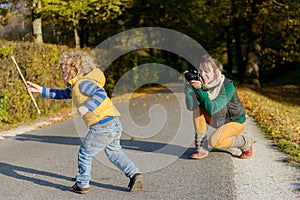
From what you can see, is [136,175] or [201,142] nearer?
[136,175]

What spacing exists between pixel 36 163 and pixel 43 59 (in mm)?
6741

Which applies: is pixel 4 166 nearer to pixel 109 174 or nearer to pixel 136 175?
pixel 109 174

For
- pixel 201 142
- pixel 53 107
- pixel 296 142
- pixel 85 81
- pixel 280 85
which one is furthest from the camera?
pixel 280 85

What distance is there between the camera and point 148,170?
20.6 ft

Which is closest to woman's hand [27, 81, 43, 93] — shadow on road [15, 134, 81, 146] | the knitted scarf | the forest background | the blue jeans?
the blue jeans

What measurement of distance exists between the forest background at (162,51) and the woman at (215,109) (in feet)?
3.12

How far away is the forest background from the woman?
37.5 inches

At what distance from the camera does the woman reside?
620cm

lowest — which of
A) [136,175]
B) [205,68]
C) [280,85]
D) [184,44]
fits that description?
[280,85]

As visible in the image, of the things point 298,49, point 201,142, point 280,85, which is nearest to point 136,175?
point 201,142

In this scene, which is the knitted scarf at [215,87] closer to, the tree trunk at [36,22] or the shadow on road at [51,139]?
the shadow on road at [51,139]

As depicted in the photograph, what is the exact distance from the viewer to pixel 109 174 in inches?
241

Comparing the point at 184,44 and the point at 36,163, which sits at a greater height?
the point at 36,163

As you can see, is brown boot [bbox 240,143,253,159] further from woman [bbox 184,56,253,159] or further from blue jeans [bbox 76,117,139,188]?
blue jeans [bbox 76,117,139,188]
